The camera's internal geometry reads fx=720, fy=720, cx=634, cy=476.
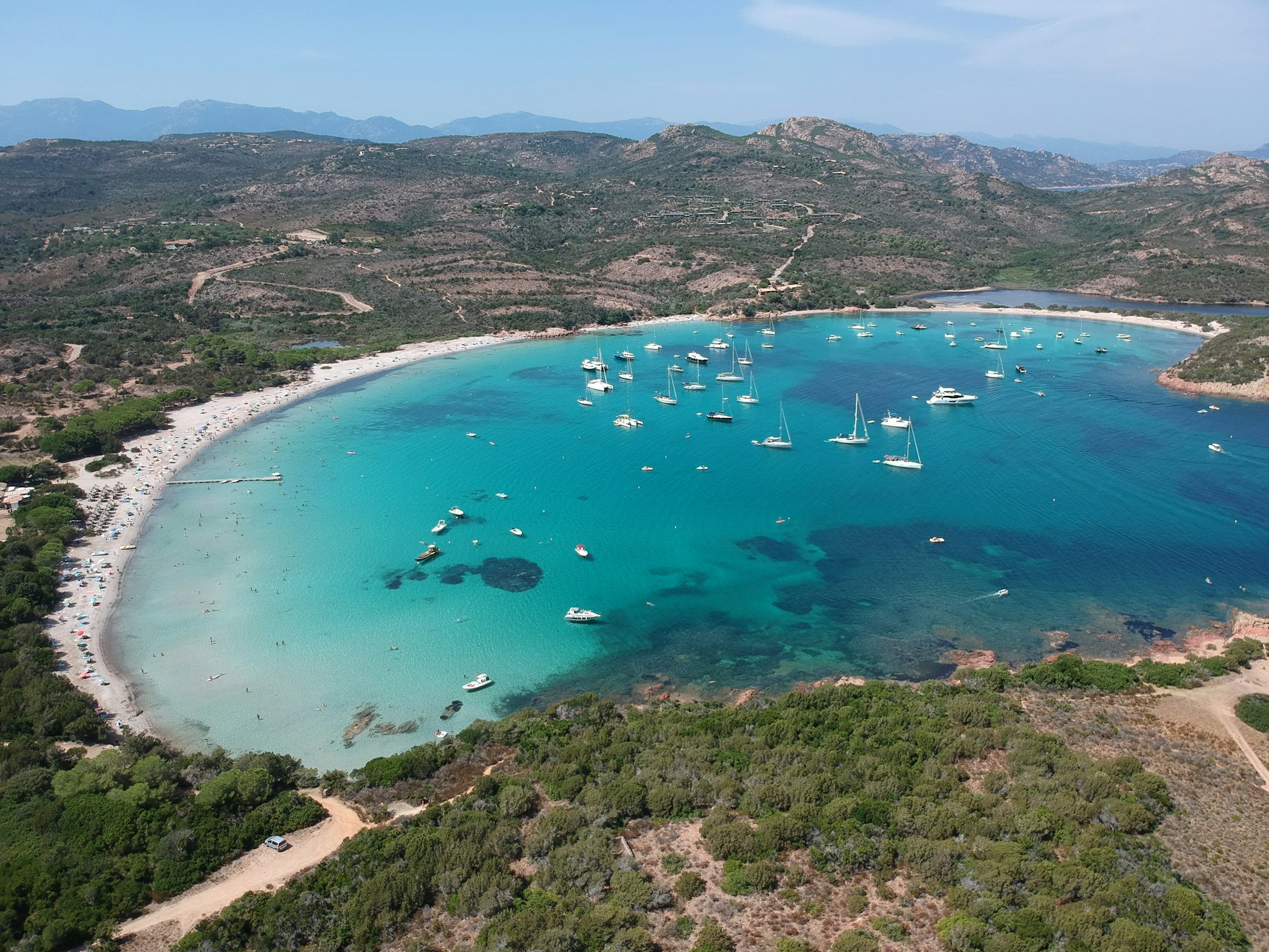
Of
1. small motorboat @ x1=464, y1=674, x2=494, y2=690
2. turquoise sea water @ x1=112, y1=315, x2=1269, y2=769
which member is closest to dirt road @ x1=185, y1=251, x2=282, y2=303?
turquoise sea water @ x1=112, y1=315, x2=1269, y2=769

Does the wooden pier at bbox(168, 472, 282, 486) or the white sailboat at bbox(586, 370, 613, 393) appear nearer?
the wooden pier at bbox(168, 472, 282, 486)

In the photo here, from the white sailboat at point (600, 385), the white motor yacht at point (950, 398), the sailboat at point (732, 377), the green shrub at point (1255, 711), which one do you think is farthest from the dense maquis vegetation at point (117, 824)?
the white motor yacht at point (950, 398)

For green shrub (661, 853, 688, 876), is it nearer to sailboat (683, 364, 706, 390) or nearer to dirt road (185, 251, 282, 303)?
sailboat (683, 364, 706, 390)

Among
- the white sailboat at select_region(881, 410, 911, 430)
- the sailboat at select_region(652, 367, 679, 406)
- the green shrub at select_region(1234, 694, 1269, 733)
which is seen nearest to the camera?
the green shrub at select_region(1234, 694, 1269, 733)

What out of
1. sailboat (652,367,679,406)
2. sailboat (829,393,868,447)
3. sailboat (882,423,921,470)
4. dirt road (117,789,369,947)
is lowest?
dirt road (117,789,369,947)

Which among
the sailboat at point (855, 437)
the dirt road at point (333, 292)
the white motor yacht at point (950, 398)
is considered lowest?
the sailboat at point (855, 437)

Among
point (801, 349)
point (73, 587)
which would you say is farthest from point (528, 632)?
point (801, 349)

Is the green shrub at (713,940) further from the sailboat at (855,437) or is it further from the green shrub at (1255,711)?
the sailboat at (855,437)
